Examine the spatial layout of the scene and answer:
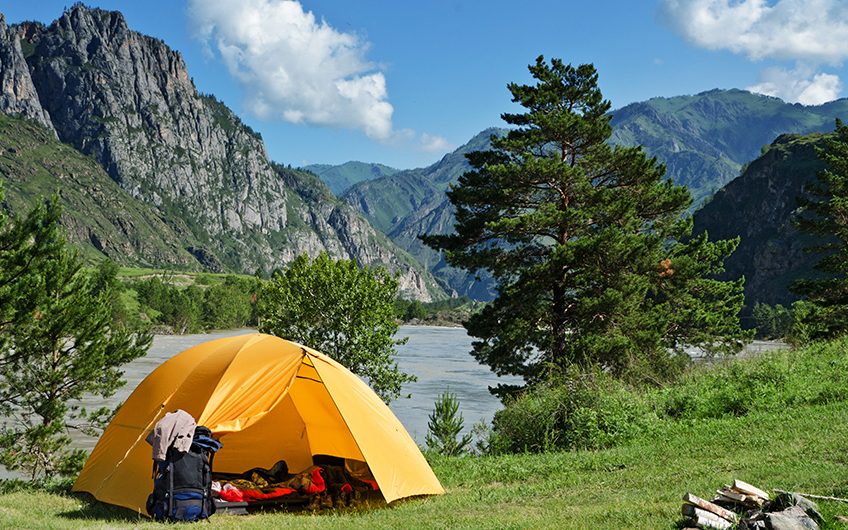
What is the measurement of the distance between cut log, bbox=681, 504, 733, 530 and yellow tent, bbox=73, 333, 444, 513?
173 inches

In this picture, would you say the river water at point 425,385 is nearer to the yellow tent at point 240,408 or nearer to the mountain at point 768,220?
the yellow tent at point 240,408

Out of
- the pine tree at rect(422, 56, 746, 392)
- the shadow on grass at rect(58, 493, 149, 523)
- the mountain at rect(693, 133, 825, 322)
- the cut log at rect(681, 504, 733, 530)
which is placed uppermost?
the mountain at rect(693, 133, 825, 322)

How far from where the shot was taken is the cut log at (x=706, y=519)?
511cm

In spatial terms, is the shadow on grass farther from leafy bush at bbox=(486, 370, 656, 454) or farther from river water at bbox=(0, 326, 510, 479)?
river water at bbox=(0, 326, 510, 479)

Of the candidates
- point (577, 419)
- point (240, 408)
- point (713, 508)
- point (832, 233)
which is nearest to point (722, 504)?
point (713, 508)

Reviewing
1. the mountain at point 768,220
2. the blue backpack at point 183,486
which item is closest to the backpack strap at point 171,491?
the blue backpack at point 183,486

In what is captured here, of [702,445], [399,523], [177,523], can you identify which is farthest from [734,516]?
[177,523]

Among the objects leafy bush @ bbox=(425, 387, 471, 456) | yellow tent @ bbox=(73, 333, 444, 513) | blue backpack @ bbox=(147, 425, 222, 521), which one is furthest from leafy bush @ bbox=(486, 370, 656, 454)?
blue backpack @ bbox=(147, 425, 222, 521)

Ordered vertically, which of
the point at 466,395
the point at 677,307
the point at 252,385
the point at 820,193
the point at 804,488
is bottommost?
the point at 466,395

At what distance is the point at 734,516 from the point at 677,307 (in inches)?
1085

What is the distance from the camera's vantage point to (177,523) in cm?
727

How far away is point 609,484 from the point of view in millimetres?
8031

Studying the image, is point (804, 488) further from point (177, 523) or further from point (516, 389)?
point (516, 389)

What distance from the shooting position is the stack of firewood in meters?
5.15
